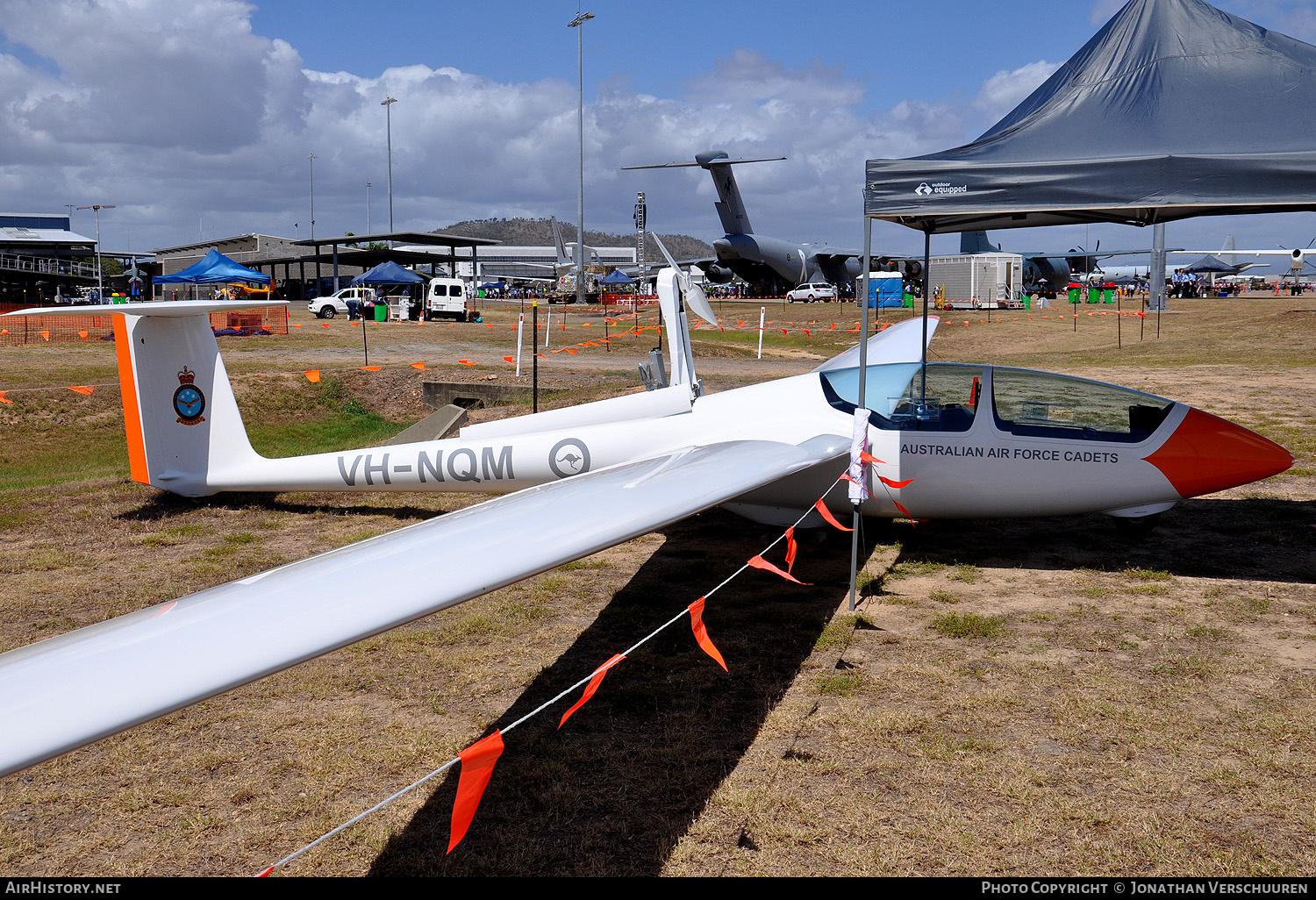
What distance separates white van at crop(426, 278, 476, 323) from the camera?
150 ft

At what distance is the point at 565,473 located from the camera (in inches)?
295

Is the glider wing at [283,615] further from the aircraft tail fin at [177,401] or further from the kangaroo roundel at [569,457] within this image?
the aircraft tail fin at [177,401]

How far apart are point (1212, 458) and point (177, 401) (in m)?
9.22

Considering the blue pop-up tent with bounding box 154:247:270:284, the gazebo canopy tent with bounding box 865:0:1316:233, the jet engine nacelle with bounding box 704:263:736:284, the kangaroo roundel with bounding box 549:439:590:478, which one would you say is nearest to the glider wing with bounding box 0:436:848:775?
the kangaroo roundel with bounding box 549:439:590:478

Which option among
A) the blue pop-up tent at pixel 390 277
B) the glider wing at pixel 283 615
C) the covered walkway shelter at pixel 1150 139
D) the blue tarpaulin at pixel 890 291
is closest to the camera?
the glider wing at pixel 283 615

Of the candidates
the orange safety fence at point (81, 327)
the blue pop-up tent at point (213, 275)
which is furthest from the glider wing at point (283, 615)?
the blue pop-up tent at point (213, 275)

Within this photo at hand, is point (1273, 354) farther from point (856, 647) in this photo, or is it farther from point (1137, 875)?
point (1137, 875)

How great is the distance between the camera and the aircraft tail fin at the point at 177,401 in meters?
8.12

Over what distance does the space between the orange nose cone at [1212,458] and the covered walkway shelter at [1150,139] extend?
173 cm

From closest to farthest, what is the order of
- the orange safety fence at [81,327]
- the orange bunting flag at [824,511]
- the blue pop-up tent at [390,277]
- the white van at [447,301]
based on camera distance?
the orange bunting flag at [824,511], the orange safety fence at [81,327], the white van at [447,301], the blue pop-up tent at [390,277]

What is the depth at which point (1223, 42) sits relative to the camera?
6.94m

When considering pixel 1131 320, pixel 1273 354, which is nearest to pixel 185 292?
pixel 1131 320

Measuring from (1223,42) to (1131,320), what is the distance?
36.1 metres

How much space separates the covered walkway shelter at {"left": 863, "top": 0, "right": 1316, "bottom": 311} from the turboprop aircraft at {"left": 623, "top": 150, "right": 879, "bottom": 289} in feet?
117
